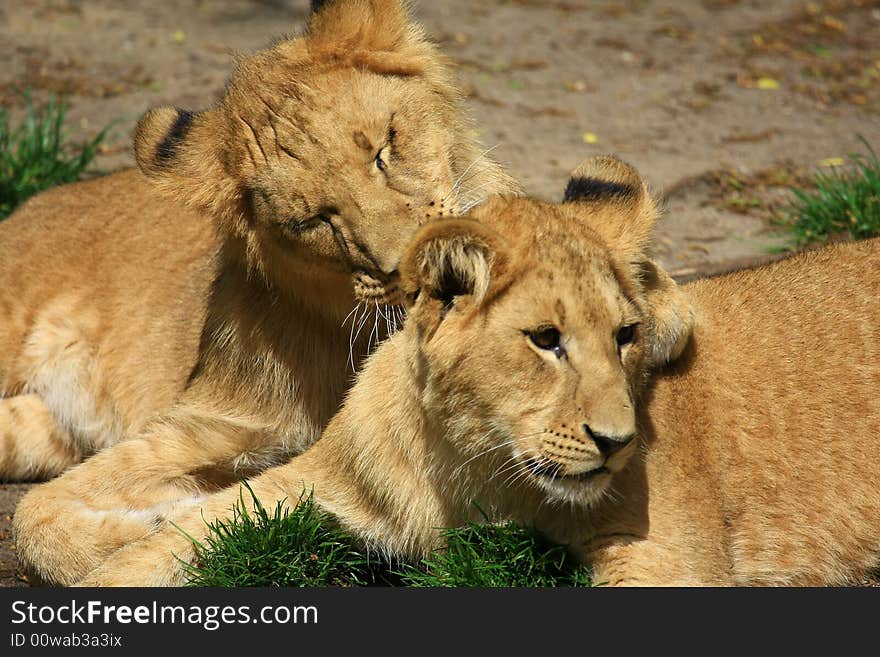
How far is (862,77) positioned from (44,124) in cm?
600

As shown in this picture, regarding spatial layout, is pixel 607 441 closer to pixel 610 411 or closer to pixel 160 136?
pixel 610 411

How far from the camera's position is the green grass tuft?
428 centimetres

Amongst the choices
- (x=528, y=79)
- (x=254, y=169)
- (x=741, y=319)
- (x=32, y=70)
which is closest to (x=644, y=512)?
(x=741, y=319)

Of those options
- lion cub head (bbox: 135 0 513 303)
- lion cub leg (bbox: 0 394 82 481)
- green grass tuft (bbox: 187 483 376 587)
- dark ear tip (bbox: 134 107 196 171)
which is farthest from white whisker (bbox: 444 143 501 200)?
lion cub leg (bbox: 0 394 82 481)

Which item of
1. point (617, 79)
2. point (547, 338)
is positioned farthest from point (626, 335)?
point (617, 79)

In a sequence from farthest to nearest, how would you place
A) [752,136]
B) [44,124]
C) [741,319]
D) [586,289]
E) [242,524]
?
1. [752,136]
2. [44,124]
3. [741,319]
4. [242,524]
5. [586,289]

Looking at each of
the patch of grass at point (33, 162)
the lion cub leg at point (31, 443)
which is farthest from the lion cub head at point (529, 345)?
the patch of grass at point (33, 162)

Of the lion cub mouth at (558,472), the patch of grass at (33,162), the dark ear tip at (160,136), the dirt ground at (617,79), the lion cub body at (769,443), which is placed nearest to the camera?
the lion cub mouth at (558,472)

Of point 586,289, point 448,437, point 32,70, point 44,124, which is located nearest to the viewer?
point 586,289

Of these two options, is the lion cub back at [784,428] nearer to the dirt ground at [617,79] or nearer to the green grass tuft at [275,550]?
the green grass tuft at [275,550]

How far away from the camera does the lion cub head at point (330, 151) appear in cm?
435

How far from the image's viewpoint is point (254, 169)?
4.58 metres

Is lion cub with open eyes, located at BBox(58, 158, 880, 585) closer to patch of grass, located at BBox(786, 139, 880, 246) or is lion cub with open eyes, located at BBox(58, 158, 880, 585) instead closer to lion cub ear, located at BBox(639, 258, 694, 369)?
lion cub ear, located at BBox(639, 258, 694, 369)

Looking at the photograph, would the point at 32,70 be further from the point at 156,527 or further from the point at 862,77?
the point at 862,77
